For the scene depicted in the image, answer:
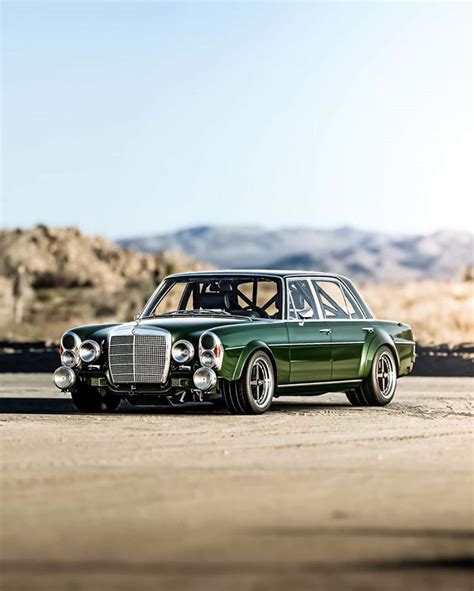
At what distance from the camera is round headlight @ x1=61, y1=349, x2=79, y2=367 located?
759 inches

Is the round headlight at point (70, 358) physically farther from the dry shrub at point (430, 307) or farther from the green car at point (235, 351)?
the dry shrub at point (430, 307)

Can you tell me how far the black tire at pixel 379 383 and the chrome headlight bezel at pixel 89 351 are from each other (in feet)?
12.0

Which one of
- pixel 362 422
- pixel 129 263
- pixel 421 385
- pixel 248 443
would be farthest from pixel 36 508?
pixel 129 263

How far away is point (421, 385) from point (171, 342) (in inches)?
366

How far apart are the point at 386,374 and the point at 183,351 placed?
12.4 feet

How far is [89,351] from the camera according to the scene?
755 inches

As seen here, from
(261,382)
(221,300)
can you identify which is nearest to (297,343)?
(261,382)

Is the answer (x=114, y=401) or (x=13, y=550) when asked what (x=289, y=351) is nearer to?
(x=114, y=401)

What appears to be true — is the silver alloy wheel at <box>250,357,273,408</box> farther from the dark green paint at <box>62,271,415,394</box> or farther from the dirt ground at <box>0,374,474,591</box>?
the dirt ground at <box>0,374,474,591</box>

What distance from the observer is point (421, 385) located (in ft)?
88.6

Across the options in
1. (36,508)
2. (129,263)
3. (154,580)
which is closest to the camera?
(154,580)

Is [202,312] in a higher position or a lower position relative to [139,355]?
higher

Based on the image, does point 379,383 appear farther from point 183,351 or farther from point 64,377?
point 64,377

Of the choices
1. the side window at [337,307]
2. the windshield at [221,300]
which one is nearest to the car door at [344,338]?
the side window at [337,307]
